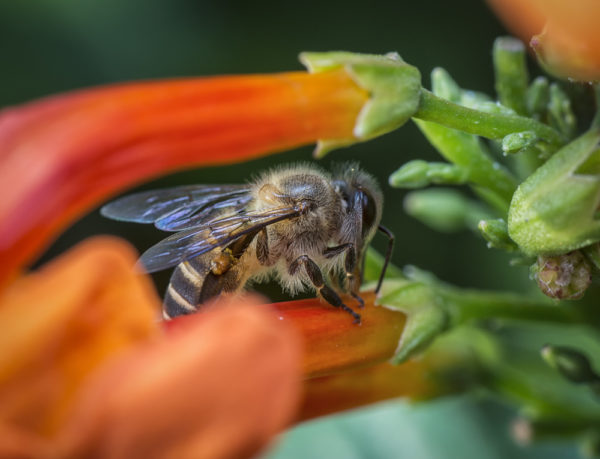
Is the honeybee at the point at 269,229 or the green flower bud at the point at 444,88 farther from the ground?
the green flower bud at the point at 444,88

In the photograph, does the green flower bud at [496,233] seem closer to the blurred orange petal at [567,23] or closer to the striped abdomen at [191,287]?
the blurred orange petal at [567,23]

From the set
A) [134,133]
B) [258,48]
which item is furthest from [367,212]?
[258,48]

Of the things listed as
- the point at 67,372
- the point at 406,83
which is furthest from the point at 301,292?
the point at 67,372

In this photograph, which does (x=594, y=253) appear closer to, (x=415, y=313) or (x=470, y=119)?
(x=470, y=119)

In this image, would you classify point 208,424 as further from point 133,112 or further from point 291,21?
point 291,21

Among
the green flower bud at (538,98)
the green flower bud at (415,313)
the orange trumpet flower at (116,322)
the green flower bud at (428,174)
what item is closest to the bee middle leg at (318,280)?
the green flower bud at (415,313)

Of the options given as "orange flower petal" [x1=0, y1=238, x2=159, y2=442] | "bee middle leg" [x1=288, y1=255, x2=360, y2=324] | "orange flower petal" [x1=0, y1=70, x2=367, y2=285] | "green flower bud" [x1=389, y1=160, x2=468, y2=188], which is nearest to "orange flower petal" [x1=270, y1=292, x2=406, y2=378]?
"bee middle leg" [x1=288, y1=255, x2=360, y2=324]
